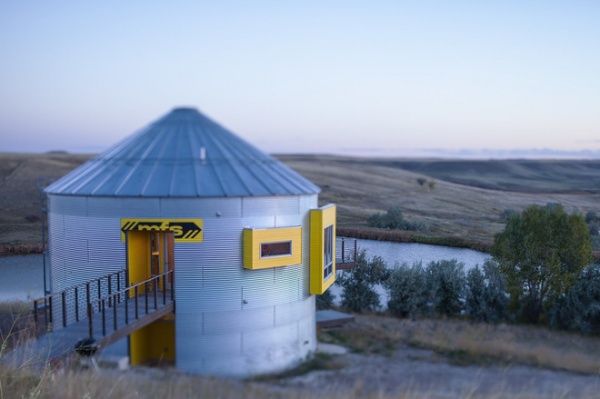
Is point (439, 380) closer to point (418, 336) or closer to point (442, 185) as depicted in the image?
point (418, 336)

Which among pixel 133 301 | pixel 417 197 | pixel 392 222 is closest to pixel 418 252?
pixel 392 222

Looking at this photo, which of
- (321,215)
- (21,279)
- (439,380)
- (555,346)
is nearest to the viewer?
(439,380)

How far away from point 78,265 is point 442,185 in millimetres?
61460

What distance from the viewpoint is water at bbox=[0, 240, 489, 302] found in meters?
24.2

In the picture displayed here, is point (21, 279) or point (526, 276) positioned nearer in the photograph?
point (526, 276)

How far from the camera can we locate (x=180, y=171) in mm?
14695

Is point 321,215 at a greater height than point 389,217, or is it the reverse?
point 321,215

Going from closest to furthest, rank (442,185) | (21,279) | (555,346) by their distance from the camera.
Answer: (555,346)
(21,279)
(442,185)

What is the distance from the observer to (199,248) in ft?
45.7

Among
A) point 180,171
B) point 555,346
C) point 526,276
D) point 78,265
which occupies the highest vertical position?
point 180,171

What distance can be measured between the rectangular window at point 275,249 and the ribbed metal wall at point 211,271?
47 cm

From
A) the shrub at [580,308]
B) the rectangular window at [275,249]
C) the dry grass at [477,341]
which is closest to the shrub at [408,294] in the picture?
the dry grass at [477,341]

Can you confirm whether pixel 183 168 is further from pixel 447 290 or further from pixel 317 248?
pixel 447 290

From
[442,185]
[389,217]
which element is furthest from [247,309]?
[442,185]
